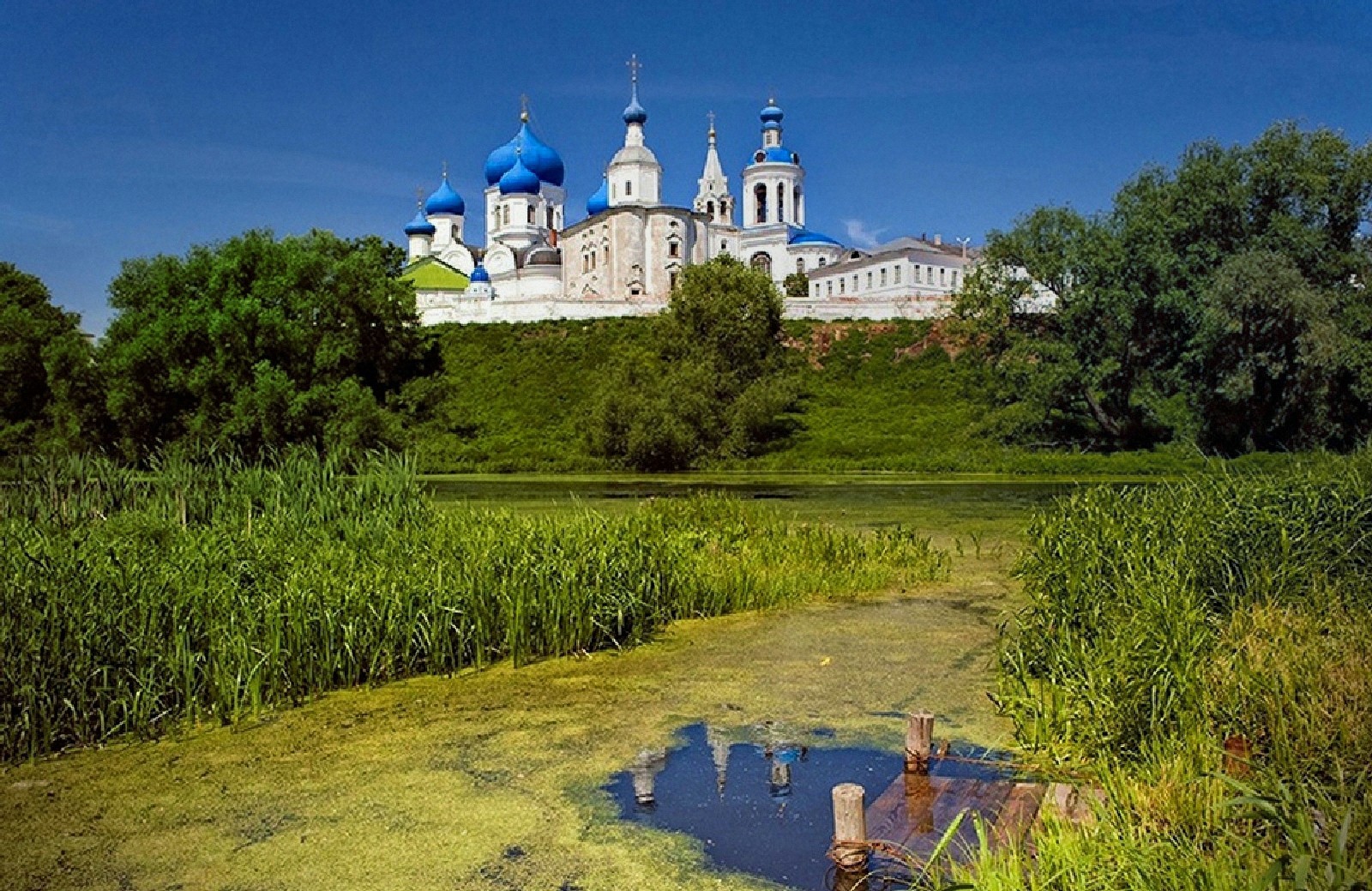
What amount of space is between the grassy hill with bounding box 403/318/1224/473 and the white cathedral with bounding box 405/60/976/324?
2.18 meters

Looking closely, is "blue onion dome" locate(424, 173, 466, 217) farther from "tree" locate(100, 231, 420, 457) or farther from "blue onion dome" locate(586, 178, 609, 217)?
"tree" locate(100, 231, 420, 457)

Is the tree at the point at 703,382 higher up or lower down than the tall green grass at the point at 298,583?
higher up

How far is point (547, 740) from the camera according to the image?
219 inches

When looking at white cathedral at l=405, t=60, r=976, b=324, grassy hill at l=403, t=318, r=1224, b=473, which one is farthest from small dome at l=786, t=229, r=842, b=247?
grassy hill at l=403, t=318, r=1224, b=473

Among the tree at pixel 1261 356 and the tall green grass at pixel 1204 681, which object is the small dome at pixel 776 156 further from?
the tall green grass at pixel 1204 681

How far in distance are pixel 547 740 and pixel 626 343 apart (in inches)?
1425

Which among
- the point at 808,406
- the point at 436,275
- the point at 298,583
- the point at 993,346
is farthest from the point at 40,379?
the point at 436,275

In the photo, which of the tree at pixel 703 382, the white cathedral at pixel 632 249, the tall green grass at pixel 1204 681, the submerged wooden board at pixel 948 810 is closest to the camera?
the tall green grass at pixel 1204 681

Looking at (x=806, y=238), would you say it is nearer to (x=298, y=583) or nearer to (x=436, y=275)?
(x=436, y=275)

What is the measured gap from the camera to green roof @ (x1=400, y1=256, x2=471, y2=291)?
205 feet

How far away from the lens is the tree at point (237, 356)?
28.2 meters

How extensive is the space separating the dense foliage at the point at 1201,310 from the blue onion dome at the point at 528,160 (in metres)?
39.6

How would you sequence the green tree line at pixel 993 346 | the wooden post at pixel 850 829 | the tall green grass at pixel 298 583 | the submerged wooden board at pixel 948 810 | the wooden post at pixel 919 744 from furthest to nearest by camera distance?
the green tree line at pixel 993 346 < the tall green grass at pixel 298 583 < the wooden post at pixel 919 744 < the submerged wooden board at pixel 948 810 < the wooden post at pixel 850 829

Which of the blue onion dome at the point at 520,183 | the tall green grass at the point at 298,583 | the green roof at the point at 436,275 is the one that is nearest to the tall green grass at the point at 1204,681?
the tall green grass at the point at 298,583
